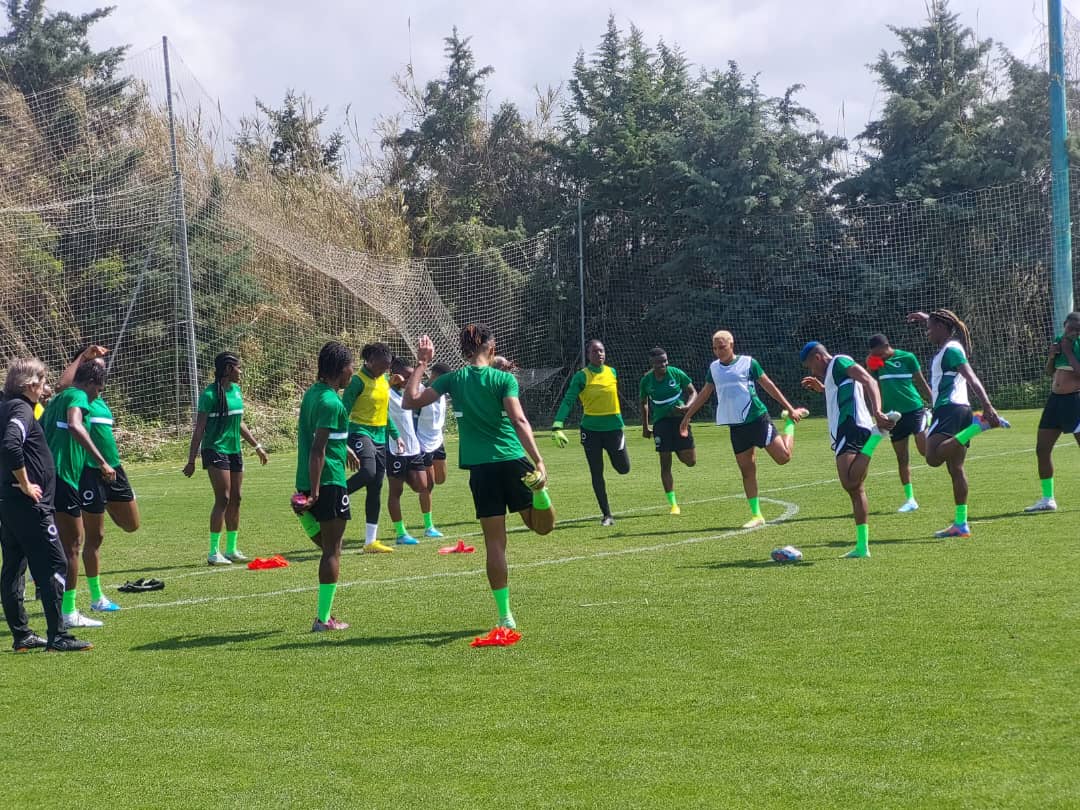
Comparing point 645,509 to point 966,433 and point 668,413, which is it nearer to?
point 668,413

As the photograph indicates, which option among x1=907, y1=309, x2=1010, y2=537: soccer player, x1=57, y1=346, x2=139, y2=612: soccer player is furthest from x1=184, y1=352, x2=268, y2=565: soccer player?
x1=907, y1=309, x2=1010, y2=537: soccer player

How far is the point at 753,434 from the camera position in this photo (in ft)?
43.6

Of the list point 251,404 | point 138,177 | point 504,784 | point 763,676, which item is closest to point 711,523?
point 763,676

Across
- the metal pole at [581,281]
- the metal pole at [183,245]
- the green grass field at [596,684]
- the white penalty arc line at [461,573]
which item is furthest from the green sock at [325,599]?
the metal pole at [581,281]

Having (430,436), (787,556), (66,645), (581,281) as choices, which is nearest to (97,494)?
(66,645)

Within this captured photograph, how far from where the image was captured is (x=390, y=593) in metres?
10.2

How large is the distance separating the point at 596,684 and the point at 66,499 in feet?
16.5

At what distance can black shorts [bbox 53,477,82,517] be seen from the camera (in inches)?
374

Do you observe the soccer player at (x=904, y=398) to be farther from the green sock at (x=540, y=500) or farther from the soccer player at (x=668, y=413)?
the green sock at (x=540, y=500)

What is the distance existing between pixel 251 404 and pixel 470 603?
23794 millimetres

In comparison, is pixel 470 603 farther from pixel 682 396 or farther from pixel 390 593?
pixel 682 396

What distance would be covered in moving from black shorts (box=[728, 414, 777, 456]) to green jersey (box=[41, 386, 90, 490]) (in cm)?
681

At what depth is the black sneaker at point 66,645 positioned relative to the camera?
8406 millimetres

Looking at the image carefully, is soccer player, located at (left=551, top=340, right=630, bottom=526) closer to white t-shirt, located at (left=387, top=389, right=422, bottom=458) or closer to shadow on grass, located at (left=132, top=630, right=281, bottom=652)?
white t-shirt, located at (left=387, top=389, right=422, bottom=458)
